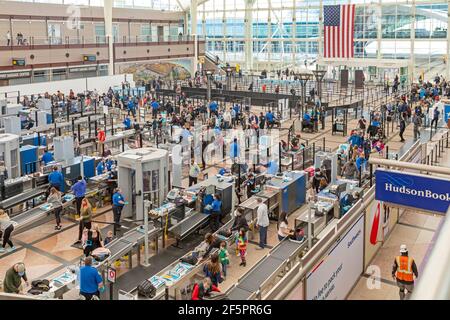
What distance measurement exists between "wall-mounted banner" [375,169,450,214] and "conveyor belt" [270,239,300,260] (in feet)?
10.6

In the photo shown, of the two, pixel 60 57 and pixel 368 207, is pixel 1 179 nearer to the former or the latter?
pixel 368 207

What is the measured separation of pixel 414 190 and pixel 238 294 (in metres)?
3.40

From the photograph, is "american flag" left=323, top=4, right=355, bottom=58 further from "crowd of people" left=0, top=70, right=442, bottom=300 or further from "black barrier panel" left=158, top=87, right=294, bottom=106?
"crowd of people" left=0, top=70, right=442, bottom=300

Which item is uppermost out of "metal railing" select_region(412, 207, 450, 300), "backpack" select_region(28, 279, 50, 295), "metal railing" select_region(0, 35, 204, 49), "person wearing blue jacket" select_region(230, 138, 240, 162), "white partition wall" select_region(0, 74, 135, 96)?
"metal railing" select_region(0, 35, 204, 49)

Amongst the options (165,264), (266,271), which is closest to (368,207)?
(266,271)

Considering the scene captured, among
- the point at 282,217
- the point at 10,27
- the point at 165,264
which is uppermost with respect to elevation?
the point at 10,27

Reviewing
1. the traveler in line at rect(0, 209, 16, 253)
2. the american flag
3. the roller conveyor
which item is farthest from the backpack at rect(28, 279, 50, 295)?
the american flag

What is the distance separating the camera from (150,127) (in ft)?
80.4

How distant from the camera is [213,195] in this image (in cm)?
1327

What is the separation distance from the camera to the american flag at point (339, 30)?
112 feet

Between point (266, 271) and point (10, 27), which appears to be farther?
point (10, 27)

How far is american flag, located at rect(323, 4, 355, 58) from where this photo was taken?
34.0 m
